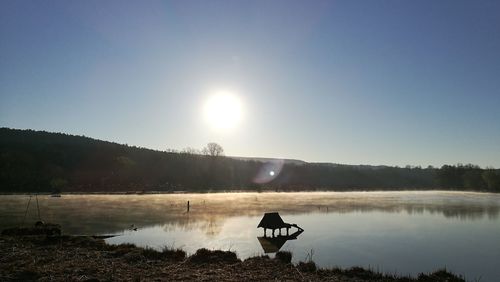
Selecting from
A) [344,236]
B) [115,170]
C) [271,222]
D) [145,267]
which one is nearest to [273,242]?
[271,222]

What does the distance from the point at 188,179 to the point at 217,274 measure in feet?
413

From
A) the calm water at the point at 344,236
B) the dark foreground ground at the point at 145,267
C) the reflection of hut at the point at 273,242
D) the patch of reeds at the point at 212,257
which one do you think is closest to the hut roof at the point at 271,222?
the reflection of hut at the point at 273,242

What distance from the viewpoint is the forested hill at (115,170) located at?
106 m

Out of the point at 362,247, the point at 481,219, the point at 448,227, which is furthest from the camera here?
the point at 481,219

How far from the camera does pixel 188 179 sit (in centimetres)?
14025

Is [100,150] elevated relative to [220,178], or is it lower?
elevated

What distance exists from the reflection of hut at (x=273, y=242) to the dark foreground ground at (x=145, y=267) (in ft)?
13.4

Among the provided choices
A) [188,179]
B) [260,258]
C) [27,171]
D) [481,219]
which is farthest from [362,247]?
[188,179]

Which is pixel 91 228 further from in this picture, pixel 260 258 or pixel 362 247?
pixel 362 247

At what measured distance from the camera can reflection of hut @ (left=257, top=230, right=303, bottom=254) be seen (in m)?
Answer: 24.8

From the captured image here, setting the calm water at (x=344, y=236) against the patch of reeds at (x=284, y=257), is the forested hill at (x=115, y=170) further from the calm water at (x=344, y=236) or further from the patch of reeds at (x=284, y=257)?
the patch of reeds at (x=284, y=257)

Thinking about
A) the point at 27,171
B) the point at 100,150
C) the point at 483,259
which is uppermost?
the point at 100,150

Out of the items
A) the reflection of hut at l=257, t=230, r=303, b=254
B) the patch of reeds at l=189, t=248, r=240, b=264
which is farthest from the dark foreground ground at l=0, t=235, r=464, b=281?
the reflection of hut at l=257, t=230, r=303, b=254

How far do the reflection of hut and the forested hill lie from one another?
267 ft
